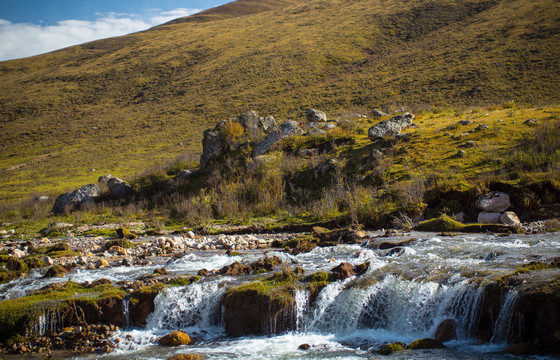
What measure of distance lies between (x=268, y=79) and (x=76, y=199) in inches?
1850

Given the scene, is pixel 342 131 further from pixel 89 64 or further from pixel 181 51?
pixel 89 64

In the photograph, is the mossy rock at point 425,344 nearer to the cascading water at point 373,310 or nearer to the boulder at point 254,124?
the cascading water at point 373,310

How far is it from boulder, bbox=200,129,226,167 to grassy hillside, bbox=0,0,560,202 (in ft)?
44.2

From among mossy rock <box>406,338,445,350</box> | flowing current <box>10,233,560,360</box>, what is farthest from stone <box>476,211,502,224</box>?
mossy rock <box>406,338,445,350</box>

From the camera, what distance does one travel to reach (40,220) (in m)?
28.9

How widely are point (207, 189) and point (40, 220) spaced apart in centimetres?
1128

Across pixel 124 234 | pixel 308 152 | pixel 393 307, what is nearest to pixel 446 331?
pixel 393 307

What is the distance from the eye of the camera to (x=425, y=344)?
8.57 m

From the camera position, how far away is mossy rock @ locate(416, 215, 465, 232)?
53.3ft

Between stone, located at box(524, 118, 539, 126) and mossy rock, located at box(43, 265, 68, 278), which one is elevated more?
stone, located at box(524, 118, 539, 126)

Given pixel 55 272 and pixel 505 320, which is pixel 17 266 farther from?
pixel 505 320

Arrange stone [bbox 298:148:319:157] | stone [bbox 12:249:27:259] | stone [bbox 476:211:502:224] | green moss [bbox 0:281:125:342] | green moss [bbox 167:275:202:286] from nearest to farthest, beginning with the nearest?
green moss [bbox 0:281:125:342] < green moss [bbox 167:275:202:286] < stone [bbox 476:211:502:224] < stone [bbox 12:249:27:259] < stone [bbox 298:148:319:157]

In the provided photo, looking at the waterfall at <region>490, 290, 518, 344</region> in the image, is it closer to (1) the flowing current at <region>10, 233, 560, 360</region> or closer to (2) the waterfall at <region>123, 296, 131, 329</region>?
(1) the flowing current at <region>10, 233, 560, 360</region>

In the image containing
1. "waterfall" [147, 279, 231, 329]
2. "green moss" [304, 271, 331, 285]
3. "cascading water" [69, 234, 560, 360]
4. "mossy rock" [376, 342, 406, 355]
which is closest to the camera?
"mossy rock" [376, 342, 406, 355]
